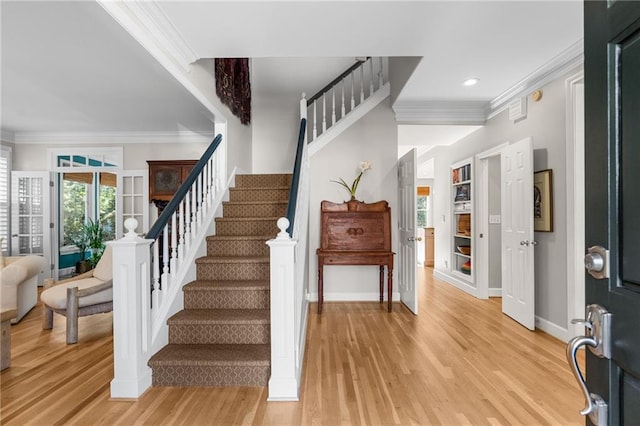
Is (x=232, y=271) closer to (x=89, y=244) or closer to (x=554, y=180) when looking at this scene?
(x=554, y=180)

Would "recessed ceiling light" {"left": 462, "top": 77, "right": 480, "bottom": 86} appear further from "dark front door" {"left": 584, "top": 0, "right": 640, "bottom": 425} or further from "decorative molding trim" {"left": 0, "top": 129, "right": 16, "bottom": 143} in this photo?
"decorative molding trim" {"left": 0, "top": 129, "right": 16, "bottom": 143}

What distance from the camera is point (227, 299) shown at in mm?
2637

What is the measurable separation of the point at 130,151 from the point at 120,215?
1111 mm

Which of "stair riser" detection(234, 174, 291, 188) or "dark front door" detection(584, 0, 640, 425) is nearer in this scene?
"dark front door" detection(584, 0, 640, 425)

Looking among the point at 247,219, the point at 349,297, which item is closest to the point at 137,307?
the point at 247,219

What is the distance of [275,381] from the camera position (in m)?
2.03

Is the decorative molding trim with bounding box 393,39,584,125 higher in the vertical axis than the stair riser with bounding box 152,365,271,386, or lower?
higher

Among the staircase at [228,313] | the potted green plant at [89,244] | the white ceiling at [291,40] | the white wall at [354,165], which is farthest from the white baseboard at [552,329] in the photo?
the potted green plant at [89,244]

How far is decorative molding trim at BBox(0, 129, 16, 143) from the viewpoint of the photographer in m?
5.33

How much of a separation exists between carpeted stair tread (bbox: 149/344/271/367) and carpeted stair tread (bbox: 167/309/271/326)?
0.17 meters

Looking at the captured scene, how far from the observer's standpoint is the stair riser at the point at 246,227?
338 centimetres

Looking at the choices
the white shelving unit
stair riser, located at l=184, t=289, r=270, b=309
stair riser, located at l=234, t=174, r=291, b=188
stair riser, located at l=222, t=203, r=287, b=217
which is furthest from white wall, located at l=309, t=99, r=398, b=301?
stair riser, located at l=184, t=289, r=270, b=309

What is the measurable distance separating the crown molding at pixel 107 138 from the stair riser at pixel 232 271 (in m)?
3.28

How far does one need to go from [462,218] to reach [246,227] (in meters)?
3.70
